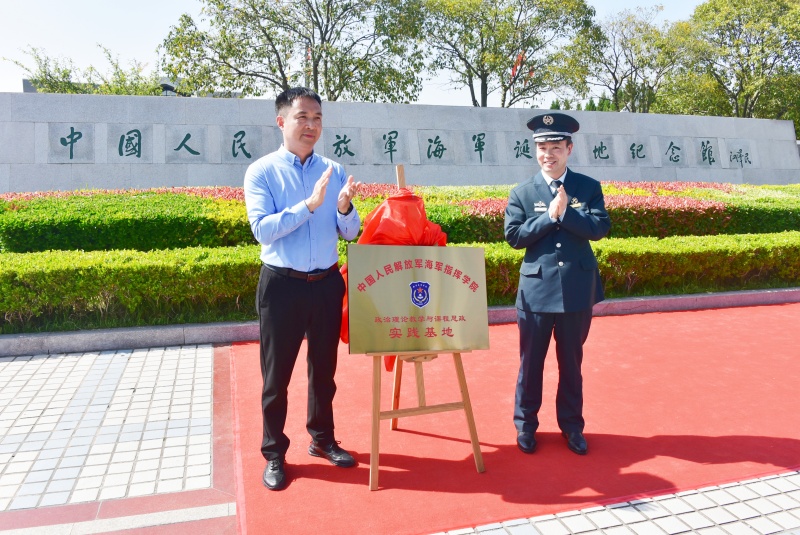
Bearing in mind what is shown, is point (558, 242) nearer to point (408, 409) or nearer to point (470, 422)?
point (470, 422)

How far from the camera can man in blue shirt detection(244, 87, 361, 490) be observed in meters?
2.75

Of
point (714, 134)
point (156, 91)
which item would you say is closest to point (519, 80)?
point (714, 134)

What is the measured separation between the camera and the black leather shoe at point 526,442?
3098 mm

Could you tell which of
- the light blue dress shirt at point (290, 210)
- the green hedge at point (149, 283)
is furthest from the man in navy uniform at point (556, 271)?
the green hedge at point (149, 283)

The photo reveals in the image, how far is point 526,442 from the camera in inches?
122

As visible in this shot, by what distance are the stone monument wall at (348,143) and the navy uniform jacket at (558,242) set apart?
8.37 m

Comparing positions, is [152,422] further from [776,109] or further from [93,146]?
[776,109]

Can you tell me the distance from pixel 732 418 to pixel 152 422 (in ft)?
11.1

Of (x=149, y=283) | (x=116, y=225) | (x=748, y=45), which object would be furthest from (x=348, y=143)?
(x=748, y=45)

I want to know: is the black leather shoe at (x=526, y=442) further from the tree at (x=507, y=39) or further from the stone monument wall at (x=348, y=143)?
the tree at (x=507, y=39)

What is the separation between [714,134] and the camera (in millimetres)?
14289

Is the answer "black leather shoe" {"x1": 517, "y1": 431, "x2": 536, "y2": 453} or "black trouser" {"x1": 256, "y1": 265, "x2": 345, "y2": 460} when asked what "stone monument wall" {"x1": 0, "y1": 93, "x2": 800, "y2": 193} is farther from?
"black leather shoe" {"x1": 517, "y1": 431, "x2": 536, "y2": 453}

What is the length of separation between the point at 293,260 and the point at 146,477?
127cm

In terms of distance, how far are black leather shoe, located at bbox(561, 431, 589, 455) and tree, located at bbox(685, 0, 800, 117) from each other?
21342 mm
